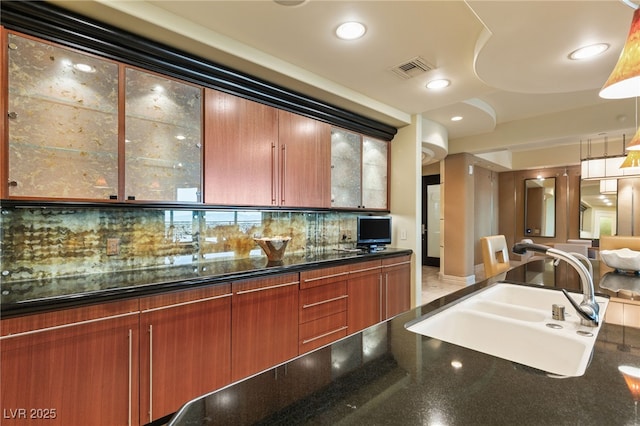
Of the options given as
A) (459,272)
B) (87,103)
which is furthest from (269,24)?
(459,272)

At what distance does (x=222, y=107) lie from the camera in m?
2.38

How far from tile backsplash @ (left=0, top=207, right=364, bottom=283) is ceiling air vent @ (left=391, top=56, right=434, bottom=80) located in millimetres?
1725

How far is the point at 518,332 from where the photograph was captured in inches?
44.2

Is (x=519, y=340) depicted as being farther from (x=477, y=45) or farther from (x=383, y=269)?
(x=383, y=269)

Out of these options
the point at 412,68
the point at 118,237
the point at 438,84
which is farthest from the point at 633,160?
the point at 118,237

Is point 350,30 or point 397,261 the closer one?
point 350,30

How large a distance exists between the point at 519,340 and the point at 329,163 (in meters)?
2.41

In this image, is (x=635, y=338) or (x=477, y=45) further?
(x=477, y=45)

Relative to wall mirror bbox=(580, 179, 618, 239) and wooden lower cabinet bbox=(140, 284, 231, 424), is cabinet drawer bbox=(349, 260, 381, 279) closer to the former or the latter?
wooden lower cabinet bbox=(140, 284, 231, 424)

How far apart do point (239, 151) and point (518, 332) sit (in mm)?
2189

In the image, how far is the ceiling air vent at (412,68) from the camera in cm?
242

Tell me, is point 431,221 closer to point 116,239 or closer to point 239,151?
point 239,151

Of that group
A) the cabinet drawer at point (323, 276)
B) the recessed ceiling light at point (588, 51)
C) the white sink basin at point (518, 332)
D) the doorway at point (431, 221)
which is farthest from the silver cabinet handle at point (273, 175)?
the doorway at point (431, 221)

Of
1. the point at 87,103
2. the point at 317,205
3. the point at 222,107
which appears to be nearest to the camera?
the point at 87,103
